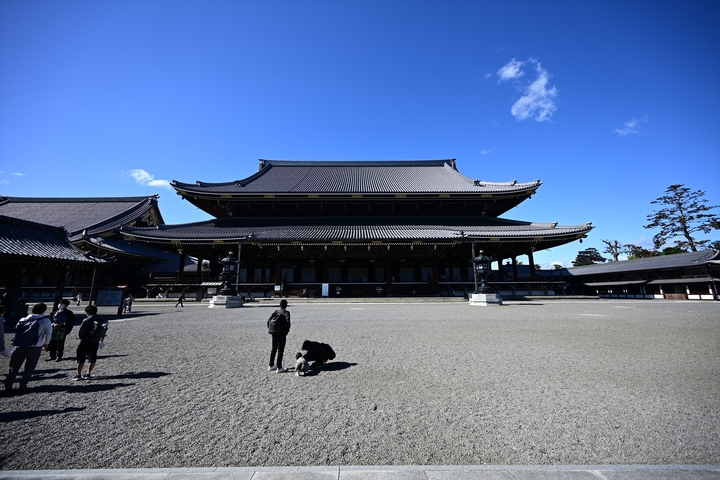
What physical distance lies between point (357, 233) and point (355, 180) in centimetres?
1051

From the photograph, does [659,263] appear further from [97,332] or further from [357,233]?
[97,332]

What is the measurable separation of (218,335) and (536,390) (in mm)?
8398

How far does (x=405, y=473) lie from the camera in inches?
106

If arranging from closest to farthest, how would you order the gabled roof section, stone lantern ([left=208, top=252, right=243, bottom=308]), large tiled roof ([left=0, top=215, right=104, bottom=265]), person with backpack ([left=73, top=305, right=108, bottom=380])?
person with backpack ([left=73, top=305, right=108, bottom=380]) → large tiled roof ([left=0, top=215, right=104, bottom=265]) → stone lantern ([left=208, top=252, right=243, bottom=308]) → the gabled roof section

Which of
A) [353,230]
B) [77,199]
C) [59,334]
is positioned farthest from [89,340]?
[77,199]

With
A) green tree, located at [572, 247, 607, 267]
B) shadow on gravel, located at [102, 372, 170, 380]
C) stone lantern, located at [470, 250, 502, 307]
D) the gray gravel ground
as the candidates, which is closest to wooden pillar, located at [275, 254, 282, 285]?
stone lantern, located at [470, 250, 502, 307]

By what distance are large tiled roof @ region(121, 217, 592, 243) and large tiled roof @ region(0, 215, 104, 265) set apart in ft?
25.5

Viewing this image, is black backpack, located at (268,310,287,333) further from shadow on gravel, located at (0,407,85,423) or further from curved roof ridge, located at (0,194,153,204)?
curved roof ridge, located at (0,194,153,204)

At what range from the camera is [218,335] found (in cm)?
899

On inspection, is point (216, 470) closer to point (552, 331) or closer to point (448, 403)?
point (448, 403)

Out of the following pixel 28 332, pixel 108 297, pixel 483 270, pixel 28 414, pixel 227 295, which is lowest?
pixel 28 414

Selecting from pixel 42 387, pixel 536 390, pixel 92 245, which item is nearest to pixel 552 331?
pixel 536 390

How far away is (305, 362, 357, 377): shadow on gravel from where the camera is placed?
552cm

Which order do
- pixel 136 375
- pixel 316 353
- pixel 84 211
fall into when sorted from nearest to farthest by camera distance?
1. pixel 136 375
2. pixel 316 353
3. pixel 84 211
